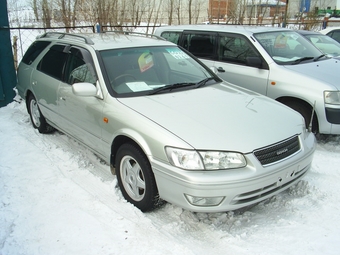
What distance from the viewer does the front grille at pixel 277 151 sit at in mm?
2859

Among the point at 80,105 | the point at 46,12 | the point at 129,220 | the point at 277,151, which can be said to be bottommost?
the point at 129,220

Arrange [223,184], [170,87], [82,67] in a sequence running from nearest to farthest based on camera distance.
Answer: [223,184] → [170,87] → [82,67]

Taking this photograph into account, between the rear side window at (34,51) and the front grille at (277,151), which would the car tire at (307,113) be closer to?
the front grille at (277,151)

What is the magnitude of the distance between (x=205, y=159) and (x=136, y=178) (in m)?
0.85

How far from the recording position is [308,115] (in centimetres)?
496

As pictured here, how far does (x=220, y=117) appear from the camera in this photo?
10.5 ft

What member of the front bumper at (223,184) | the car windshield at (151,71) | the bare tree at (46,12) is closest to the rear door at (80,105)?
the car windshield at (151,71)

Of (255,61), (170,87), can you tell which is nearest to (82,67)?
(170,87)

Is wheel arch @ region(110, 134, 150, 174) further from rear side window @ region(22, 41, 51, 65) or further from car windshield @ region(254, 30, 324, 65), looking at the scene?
car windshield @ region(254, 30, 324, 65)

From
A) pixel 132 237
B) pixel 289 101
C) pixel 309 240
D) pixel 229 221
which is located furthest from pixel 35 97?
pixel 309 240

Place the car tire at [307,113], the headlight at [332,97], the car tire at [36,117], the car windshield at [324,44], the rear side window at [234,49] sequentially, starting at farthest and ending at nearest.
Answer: the car windshield at [324,44], the rear side window at [234,49], the car tire at [36,117], the car tire at [307,113], the headlight at [332,97]

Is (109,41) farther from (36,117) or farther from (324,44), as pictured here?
(324,44)

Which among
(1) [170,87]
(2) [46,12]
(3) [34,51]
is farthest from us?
(2) [46,12]

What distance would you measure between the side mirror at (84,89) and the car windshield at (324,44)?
259 inches
